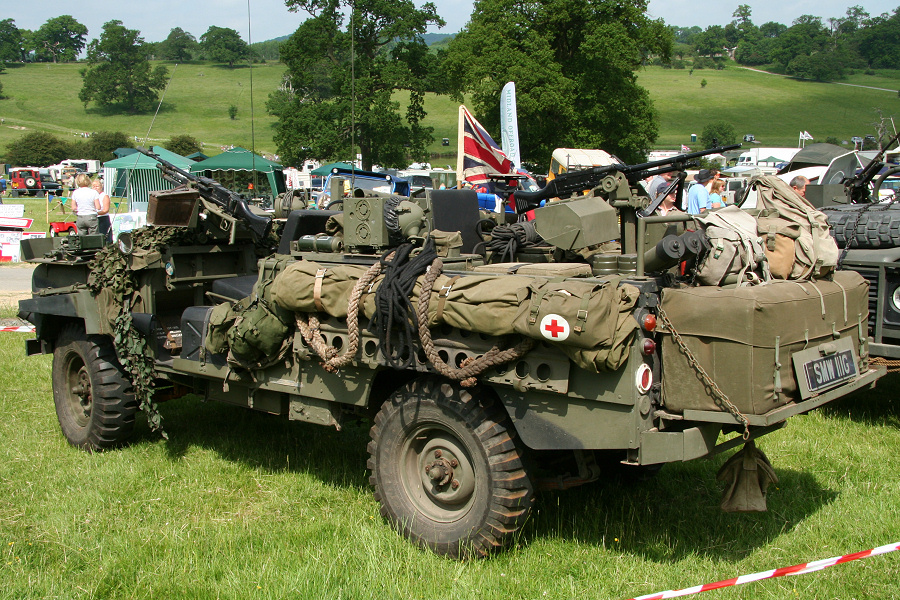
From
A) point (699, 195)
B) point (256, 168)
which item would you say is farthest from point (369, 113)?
point (699, 195)

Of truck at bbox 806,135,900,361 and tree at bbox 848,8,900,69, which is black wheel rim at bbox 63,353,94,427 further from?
tree at bbox 848,8,900,69

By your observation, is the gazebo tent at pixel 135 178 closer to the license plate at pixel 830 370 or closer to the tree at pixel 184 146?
the tree at pixel 184 146

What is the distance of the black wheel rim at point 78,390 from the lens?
6.30 meters

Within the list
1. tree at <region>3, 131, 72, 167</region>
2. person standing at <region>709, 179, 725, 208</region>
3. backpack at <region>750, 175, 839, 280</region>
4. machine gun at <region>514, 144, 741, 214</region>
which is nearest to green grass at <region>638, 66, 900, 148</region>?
tree at <region>3, 131, 72, 167</region>

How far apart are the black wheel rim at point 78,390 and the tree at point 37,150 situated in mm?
54186

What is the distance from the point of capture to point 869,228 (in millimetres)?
6559

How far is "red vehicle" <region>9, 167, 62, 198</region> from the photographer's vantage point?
40.4 metres

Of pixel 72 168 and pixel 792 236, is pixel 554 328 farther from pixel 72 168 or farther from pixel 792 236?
pixel 72 168

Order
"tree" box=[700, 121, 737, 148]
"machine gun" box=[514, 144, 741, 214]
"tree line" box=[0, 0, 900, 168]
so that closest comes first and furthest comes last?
"machine gun" box=[514, 144, 741, 214]
"tree line" box=[0, 0, 900, 168]
"tree" box=[700, 121, 737, 148]

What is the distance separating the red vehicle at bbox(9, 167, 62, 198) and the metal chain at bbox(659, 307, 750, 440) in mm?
41933

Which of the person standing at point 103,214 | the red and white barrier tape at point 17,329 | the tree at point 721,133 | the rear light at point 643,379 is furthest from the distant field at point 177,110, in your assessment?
the rear light at point 643,379

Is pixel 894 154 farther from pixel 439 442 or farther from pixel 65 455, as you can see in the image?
pixel 65 455

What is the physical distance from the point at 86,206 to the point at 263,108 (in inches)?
2266

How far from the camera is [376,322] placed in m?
4.34
